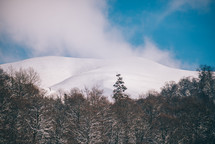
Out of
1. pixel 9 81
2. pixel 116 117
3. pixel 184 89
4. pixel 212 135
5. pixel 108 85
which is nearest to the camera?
pixel 212 135

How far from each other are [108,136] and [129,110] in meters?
10.1

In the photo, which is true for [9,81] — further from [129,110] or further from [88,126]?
[129,110]

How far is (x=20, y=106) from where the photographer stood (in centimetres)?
3544

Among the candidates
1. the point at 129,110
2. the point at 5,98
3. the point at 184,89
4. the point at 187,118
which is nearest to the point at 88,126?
the point at 129,110

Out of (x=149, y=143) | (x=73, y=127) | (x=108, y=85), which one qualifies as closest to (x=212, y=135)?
(x=149, y=143)

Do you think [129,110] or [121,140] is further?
[129,110]

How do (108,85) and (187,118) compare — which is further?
(108,85)

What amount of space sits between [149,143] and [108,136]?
1076 cm

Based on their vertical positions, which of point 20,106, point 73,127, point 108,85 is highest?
point 108,85

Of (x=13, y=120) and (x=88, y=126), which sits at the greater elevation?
(x=13, y=120)

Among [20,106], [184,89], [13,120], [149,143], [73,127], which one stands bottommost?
[149,143]

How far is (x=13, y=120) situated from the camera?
3338 centimetres

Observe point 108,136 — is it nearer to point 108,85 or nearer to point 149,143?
point 149,143

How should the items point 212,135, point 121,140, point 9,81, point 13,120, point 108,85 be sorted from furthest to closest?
point 108,85 → point 9,81 → point 121,140 → point 212,135 → point 13,120
